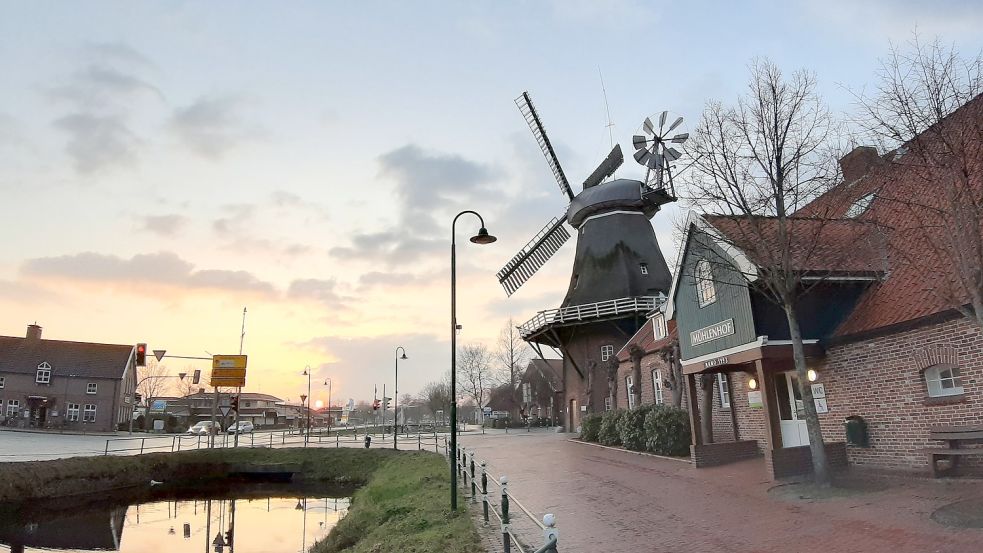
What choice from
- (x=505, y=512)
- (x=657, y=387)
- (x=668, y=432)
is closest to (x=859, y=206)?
(x=668, y=432)

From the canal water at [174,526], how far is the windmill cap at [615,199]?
22104mm

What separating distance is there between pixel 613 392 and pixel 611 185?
42.8 ft

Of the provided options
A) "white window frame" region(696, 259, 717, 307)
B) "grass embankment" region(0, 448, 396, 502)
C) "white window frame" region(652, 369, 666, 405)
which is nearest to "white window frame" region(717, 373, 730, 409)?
"white window frame" region(696, 259, 717, 307)

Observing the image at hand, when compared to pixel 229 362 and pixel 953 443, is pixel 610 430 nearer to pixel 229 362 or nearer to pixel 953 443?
pixel 953 443

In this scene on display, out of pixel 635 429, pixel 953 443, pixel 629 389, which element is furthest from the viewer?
pixel 629 389

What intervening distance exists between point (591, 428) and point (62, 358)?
54.9m

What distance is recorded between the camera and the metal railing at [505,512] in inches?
197

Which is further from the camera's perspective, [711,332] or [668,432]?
[668,432]

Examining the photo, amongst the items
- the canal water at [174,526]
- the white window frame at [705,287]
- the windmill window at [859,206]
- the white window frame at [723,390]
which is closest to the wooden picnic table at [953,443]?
the windmill window at [859,206]

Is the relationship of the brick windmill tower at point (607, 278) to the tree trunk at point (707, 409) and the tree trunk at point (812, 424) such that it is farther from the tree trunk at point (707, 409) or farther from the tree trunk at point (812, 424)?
the tree trunk at point (812, 424)

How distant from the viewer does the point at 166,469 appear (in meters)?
29.3

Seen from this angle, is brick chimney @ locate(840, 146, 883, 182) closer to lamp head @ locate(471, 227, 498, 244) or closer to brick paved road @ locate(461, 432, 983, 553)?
brick paved road @ locate(461, 432, 983, 553)

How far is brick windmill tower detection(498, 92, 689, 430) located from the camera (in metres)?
34.3

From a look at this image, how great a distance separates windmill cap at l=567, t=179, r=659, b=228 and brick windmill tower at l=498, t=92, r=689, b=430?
2.4 inches
